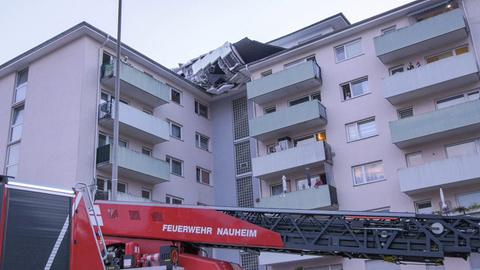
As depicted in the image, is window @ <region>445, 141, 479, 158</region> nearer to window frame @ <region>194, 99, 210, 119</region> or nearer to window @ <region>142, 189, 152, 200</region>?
window @ <region>142, 189, 152, 200</region>

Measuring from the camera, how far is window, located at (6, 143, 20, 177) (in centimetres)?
3234

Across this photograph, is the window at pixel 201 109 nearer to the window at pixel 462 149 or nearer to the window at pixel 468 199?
the window at pixel 462 149

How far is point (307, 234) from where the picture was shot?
39.9ft

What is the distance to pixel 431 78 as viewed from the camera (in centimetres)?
2956

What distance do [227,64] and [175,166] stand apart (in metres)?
8.13

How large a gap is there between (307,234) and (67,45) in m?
25.1

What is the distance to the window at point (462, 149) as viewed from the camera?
28578 mm

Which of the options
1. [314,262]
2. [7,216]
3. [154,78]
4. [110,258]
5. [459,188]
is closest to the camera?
[7,216]

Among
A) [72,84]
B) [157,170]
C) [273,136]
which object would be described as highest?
[72,84]

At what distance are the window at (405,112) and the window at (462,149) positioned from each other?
305cm

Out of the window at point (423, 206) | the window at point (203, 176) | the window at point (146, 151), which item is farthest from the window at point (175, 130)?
the window at point (423, 206)

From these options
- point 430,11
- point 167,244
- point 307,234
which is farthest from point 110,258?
point 430,11

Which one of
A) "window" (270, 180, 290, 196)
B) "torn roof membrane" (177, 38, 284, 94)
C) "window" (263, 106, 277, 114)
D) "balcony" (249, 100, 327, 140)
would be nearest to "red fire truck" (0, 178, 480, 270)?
"balcony" (249, 100, 327, 140)

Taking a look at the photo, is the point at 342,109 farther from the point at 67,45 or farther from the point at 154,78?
the point at 67,45
